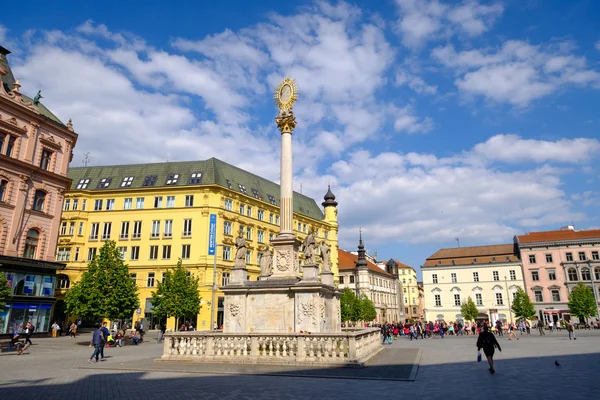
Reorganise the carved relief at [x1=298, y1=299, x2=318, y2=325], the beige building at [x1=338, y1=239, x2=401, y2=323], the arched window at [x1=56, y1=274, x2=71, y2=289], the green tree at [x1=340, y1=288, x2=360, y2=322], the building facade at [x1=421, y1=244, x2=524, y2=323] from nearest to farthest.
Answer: the carved relief at [x1=298, y1=299, x2=318, y2=325] < the arched window at [x1=56, y1=274, x2=71, y2=289] < the green tree at [x1=340, y1=288, x2=360, y2=322] < the building facade at [x1=421, y1=244, x2=524, y2=323] < the beige building at [x1=338, y1=239, x2=401, y2=323]

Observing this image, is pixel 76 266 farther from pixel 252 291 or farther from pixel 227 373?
pixel 227 373

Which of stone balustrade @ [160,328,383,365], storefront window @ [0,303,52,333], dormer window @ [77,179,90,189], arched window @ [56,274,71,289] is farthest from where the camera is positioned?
dormer window @ [77,179,90,189]

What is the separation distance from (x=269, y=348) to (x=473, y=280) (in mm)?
66160

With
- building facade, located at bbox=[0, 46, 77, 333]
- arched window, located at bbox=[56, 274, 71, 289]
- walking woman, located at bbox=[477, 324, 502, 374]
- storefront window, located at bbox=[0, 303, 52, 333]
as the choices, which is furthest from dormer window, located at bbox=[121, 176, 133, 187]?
walking woman, located at bbox=[477, 324, 502, 374]

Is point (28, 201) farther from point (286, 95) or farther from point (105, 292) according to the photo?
point (286, 95)

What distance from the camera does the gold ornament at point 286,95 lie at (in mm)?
24312

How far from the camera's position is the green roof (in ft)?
177

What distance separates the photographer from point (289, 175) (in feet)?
74.4

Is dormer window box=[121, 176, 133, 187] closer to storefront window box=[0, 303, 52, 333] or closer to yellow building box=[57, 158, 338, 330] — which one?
yellow building box=[57, 158, 338, 330]

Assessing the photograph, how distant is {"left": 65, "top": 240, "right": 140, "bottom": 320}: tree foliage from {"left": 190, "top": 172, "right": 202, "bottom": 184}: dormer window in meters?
21.3

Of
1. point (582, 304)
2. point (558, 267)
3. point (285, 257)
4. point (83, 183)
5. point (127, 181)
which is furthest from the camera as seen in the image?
point (558, 267)

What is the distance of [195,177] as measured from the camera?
5362cm

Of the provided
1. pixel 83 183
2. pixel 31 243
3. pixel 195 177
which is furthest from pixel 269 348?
pixel 83 183

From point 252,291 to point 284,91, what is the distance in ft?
39.1
